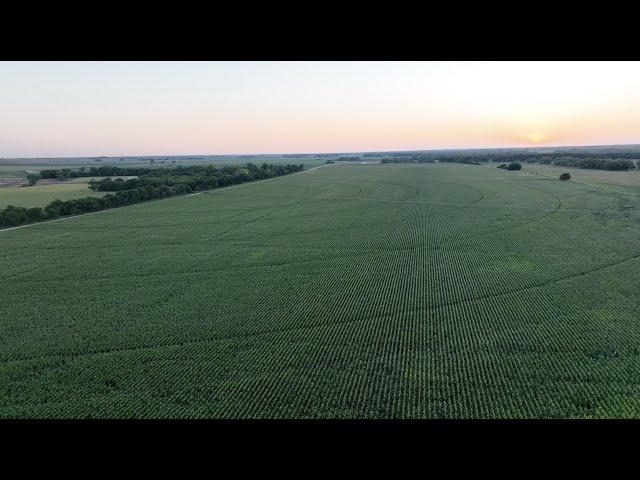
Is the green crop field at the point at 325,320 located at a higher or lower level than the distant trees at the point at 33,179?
lower

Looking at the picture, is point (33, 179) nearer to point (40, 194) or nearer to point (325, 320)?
point (40, 194)

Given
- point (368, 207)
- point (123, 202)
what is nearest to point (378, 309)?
point (368, 207)

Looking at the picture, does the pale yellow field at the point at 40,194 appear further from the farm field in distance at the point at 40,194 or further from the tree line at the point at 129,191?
the tree line at the point at 129,191

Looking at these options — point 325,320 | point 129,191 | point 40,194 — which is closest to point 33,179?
point 40,194

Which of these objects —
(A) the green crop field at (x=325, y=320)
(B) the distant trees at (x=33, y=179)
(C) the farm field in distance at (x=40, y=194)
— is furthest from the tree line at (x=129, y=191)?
(B) the distant trees at (x=33, y=179)

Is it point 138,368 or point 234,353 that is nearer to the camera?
point 138,368

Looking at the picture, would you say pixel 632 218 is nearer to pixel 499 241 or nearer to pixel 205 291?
pixel 499 241

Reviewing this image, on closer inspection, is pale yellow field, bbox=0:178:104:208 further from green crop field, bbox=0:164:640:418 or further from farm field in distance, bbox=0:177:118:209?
green crop field, bbox=0:164:640:418

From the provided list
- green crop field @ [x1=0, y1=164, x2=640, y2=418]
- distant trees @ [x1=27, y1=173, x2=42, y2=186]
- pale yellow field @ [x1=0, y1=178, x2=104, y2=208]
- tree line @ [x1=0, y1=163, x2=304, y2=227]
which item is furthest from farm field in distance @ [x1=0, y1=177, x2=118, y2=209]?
green crop field @ [x1=0, y1=164, x2=640, y2=418]
